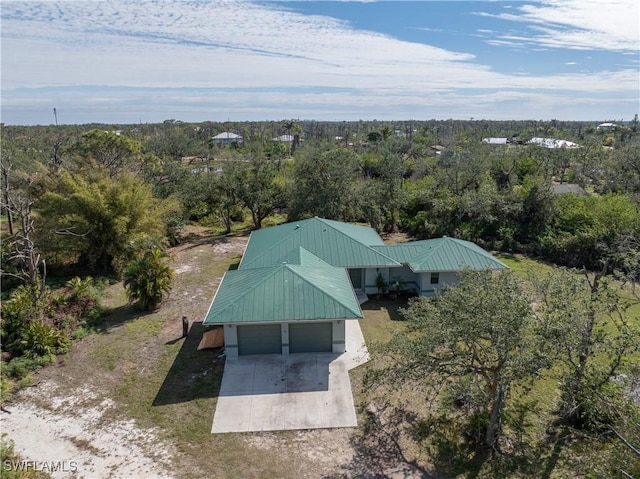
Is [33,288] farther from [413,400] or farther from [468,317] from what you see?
[468,317]

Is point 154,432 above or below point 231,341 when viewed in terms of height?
below

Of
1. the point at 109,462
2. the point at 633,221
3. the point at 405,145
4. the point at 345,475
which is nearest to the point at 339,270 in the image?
the point at 345,475

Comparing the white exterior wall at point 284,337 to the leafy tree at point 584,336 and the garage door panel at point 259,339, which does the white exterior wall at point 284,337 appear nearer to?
the garage door panel at point 259,339

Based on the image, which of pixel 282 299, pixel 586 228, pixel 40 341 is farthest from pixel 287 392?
pixel 586 228

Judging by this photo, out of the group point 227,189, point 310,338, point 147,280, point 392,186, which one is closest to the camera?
point 310,338

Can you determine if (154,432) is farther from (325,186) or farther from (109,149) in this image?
(109,149)

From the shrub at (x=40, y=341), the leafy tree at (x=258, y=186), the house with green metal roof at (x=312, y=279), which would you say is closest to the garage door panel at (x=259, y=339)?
the house with green metal roof at (x=312, y=279)
